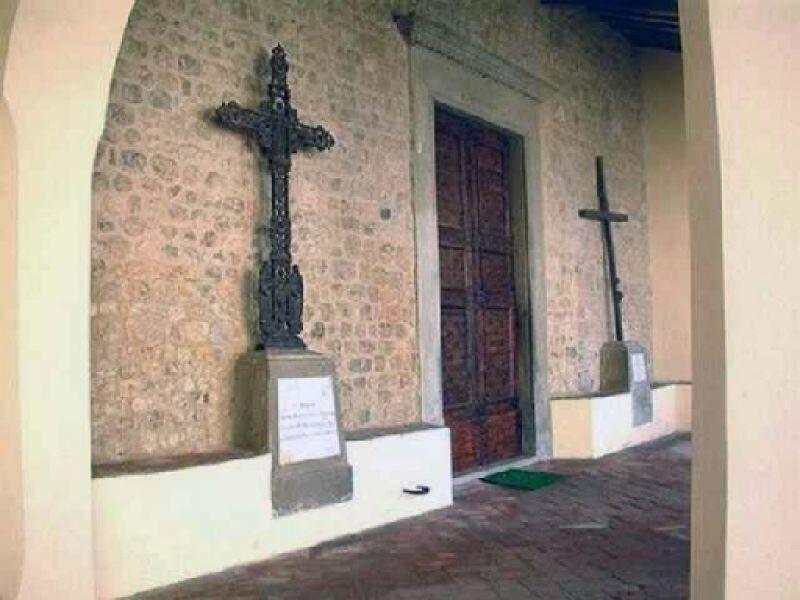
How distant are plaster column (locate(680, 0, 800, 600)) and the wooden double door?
165 inches

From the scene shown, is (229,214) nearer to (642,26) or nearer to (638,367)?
(638,367)

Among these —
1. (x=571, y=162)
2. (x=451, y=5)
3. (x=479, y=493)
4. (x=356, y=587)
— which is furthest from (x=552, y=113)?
(x=356, y=587)

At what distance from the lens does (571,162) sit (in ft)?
27.1

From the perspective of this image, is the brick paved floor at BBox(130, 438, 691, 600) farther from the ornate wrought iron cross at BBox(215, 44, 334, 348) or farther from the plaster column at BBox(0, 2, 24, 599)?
the ornate wrought iron cross at BBox(215, 44, 334, 348)

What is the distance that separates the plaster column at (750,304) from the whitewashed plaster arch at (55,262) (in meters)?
2.26

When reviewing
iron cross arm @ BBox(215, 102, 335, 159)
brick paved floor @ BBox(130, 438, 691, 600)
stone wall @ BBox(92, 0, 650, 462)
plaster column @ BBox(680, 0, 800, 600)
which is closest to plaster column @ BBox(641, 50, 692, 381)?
stone wall @ BBox(92, 0, 650, 462)

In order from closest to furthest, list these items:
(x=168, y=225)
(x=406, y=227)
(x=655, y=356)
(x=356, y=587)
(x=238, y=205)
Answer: (x=356, y=587) < (x=168, y=225) < (x=238, y=205) < (x=406, y=227) < (x=655, y=356)

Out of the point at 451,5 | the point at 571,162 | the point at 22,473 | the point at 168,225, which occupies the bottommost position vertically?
the point at 22,473

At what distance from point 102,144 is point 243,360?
4.32 feet

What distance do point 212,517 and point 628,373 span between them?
5446 millimetres

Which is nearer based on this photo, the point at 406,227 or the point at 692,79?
the point at 692,79

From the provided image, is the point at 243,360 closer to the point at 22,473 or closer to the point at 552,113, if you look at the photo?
the point at 22,473

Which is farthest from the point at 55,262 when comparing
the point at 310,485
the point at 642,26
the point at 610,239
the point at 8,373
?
the point at 642,26

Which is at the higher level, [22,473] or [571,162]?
[571,162]
